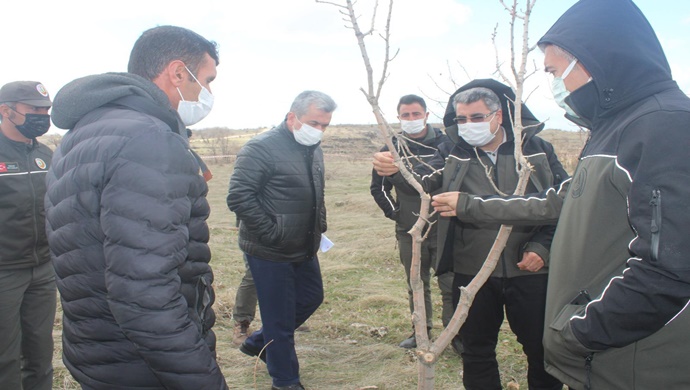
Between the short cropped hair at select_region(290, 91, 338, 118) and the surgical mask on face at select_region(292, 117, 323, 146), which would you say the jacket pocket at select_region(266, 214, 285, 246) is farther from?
the short cropped hair at select_region(290, 91, 338, 118)

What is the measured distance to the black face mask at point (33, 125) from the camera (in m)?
3.32

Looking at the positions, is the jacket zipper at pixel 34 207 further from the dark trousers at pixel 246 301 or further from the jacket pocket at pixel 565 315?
the jacket pocket at pixel 565 315

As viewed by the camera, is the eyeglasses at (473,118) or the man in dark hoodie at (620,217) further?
the eyeglasses at (473,118)

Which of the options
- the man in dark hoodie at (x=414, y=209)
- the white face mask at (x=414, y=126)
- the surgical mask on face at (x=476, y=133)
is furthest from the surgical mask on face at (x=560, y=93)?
the white face mask at (x=414, y=126)

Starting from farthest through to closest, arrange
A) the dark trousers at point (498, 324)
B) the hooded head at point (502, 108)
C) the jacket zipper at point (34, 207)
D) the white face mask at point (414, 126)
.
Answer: the white face mask at point (414, 126)
the jacket zipper at point (34, 207)
the hooded head at point (502, 108)
the dark trousers at point (498, 324)

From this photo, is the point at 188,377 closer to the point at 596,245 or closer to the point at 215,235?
the point at 596,245

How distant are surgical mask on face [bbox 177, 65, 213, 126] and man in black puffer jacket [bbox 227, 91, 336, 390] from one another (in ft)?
4.08

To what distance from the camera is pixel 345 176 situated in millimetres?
19156

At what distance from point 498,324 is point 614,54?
1692 mm

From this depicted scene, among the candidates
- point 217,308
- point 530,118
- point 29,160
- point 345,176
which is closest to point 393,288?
point 217,308

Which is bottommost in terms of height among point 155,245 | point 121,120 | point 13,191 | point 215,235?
point 215,235

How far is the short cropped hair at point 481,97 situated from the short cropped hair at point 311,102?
1008mm

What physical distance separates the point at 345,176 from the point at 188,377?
1770 cm

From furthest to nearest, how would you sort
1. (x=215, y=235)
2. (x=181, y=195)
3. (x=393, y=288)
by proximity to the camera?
(x=215, y=235) < (x=393, y=288) < (x=181, y=195)
